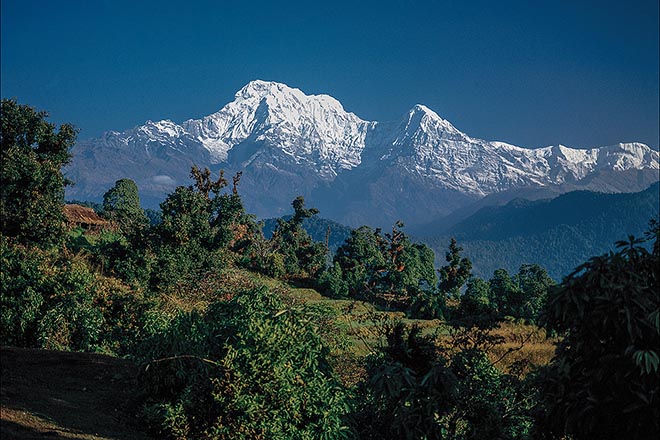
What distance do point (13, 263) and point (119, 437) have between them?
12.3 metres

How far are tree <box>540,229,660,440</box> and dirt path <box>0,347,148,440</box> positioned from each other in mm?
7251

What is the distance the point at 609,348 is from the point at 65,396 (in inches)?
378

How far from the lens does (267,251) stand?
54812mm

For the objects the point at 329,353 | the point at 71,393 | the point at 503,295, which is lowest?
the point at 71,393

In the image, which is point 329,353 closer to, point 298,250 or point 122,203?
point 298,250

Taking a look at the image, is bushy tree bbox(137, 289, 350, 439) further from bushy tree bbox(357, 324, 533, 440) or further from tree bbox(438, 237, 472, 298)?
tree bbox(438, 237, 472, 298)

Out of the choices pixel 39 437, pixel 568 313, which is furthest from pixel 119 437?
pixel 568 313

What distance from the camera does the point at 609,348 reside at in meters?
6.59

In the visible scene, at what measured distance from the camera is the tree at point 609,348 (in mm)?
6047

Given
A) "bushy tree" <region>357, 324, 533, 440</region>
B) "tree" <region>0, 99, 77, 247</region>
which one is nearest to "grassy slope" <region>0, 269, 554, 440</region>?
"bushy tree" <region>357, 324, 533, 440</region>

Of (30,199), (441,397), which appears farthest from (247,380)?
(30,199)

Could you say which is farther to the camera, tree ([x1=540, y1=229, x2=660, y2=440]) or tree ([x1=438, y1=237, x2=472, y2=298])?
tree ([x1=438, y1=237, x2=472, y2=298])

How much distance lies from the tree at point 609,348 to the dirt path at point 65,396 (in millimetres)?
7251

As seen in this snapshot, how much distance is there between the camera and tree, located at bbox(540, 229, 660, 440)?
6.05 metres
